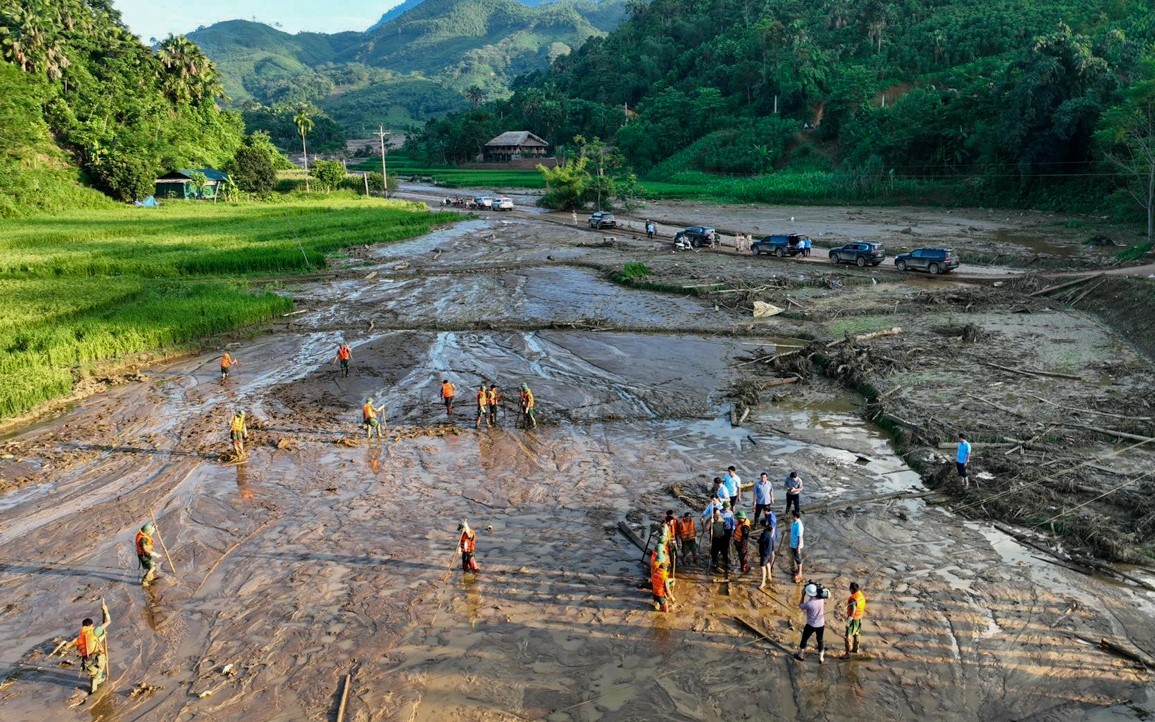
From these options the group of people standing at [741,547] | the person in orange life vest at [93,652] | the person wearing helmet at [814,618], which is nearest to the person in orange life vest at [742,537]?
the group of people standing at [741,547]

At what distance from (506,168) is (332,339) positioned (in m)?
100

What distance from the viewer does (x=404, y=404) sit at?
24.4m

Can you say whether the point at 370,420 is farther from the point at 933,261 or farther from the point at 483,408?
the point at 933,261

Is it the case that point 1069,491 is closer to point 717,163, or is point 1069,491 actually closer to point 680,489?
point 680,489

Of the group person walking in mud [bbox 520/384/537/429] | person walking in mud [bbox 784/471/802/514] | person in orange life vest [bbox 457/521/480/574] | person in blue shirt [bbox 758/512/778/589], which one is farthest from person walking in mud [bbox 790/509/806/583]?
person walking in mud [bbox 520/384/537/429]

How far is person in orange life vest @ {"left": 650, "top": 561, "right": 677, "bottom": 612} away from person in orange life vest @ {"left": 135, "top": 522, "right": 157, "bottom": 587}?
9306 millimetres

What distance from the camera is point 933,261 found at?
39.7 metres

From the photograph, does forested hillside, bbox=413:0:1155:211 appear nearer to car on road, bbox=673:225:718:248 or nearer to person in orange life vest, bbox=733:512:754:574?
car on road, bbox=673:225:718:248

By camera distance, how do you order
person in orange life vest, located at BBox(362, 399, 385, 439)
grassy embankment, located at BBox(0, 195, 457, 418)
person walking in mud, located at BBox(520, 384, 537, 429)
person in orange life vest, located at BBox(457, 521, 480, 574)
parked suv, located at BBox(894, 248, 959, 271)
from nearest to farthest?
person in orange life vest, located at BBox(457, 521, 480, 574), person in orange life vest, located at BBox(362, 399, 385, 439), person walking in mud, located at BBox(520, 384, 537, 429), grassy embankment, located at BBox(0, 195, 457, 418), parked suv, located at BBox(894, 248, 959, 271)

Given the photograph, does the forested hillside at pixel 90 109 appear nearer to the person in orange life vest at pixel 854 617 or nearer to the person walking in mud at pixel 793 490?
the person walking in mud at pixel 793 490

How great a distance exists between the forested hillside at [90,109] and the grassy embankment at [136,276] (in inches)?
244

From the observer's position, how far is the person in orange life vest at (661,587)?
12.5 meters

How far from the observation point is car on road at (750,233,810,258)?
46062 millimetres

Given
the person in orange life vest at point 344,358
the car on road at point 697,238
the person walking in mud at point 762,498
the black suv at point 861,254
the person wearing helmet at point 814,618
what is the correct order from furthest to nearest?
the car on road at point 697,238
the black suv at point 861,254
the person in orange life vest at point 344,358
the person walking in mud at point 762,498
the person wearing helmet at point 814,618
